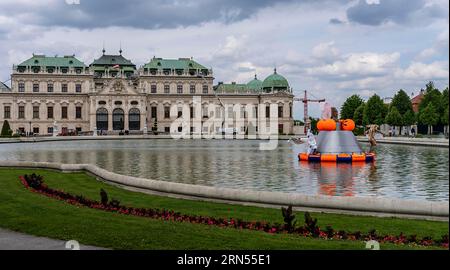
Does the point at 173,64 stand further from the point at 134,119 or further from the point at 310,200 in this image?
the point at 310,200

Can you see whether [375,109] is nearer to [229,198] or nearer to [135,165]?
[135,165]

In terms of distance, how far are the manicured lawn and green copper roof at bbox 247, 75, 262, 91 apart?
379 ft

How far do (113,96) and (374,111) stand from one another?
53.7 m

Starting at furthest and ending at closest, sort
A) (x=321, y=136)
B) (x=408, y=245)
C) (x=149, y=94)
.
Result: 1. (x=149, y=94)
2. (x=321, y=136)
3. (x=408, y=245)

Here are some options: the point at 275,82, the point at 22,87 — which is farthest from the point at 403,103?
the point at 22,87

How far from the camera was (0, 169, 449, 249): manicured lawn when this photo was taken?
11.8 m

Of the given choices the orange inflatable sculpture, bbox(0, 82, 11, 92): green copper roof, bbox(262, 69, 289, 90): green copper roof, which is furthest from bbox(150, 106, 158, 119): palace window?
the orange inflatable sculpture

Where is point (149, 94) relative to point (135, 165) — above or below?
above

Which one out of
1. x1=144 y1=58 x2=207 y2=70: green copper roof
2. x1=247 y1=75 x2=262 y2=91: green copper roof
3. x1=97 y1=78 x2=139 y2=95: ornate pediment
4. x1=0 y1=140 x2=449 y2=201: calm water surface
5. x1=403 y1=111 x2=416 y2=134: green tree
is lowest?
x1=0 y1=140 x2=449 y2=201: calm water surface

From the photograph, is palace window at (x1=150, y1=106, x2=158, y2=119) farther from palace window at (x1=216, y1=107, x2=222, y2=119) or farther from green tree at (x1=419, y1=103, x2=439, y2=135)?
green tree at (x1=419, y1=103, x2=439, y2=135)
